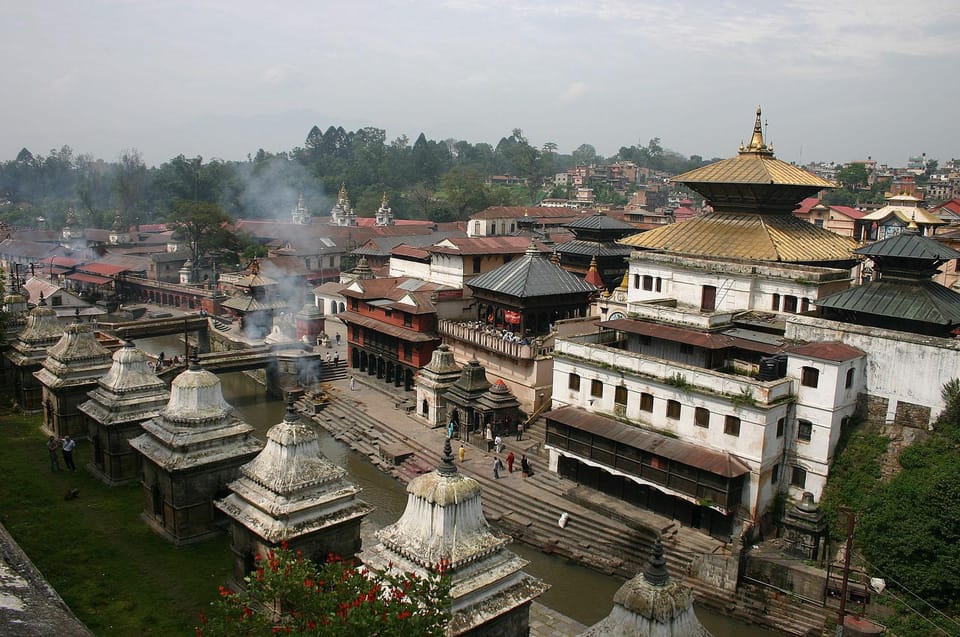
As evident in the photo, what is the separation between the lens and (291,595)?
11047mm

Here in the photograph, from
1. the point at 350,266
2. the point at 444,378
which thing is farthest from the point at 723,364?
the point at 350,266

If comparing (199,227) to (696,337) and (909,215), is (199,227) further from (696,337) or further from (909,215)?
(909,215)

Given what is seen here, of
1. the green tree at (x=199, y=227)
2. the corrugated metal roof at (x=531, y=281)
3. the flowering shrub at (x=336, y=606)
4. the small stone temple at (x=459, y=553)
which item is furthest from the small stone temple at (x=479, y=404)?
the green tree at (x=199, y=227)

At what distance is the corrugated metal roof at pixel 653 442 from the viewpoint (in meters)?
25.9

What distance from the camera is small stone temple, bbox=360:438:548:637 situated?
44.0 feet

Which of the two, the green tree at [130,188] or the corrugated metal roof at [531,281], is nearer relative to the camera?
the corrugated metal roof at [531,281]

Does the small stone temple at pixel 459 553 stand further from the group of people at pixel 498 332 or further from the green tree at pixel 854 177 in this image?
the green tree at pixel 854 177

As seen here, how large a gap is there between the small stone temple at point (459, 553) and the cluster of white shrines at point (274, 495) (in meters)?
0.02

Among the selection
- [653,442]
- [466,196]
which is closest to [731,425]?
[653,442]

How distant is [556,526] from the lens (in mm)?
28406

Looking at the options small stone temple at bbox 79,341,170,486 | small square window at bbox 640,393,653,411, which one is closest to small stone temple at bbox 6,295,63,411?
small stone temple at bbox 79,341,170,486

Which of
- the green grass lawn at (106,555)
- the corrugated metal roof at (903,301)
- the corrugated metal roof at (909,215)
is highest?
the corrugated metal roof at (909,215)

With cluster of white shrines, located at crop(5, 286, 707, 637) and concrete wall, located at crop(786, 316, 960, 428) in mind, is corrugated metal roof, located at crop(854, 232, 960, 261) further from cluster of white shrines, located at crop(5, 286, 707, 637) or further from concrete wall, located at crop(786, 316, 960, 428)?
cluster of white shrines, located at crop(5, 286, 707, 637)

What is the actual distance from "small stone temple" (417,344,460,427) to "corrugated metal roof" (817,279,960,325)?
1803 centimetres
